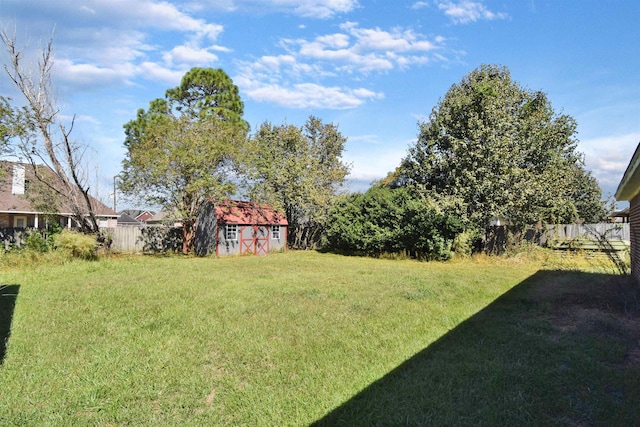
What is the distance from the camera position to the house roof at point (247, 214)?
18.4 m

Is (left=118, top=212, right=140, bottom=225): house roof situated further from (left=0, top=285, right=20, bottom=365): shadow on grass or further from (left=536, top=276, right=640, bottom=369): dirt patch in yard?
(left=536, top=276, right=640, bottom=369): dirt patch in yard

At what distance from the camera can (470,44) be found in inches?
393

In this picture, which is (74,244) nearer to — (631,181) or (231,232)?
(231,232)

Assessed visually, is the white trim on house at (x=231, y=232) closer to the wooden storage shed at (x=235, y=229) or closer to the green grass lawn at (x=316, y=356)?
the wooden storage shed at (x=235, y=229)

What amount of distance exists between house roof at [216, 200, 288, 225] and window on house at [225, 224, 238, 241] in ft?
1.03

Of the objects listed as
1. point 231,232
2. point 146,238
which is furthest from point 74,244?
point 231,232

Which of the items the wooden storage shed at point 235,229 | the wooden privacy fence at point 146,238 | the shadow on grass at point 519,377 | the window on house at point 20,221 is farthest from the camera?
the window on house at point 20,221

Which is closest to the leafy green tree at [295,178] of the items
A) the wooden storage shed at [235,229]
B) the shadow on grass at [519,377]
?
the wooden storage shed at [235,229]

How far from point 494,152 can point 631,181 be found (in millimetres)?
8273

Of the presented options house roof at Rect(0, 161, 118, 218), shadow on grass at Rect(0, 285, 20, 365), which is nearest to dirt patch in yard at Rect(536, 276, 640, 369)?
shadow on grass at Rect(0, 285, 20, 365)

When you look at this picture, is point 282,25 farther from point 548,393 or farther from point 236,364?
point 548,393

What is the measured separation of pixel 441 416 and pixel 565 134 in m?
18.2

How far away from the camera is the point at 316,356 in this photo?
169 inches

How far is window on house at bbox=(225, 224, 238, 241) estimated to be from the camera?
18.4 m
